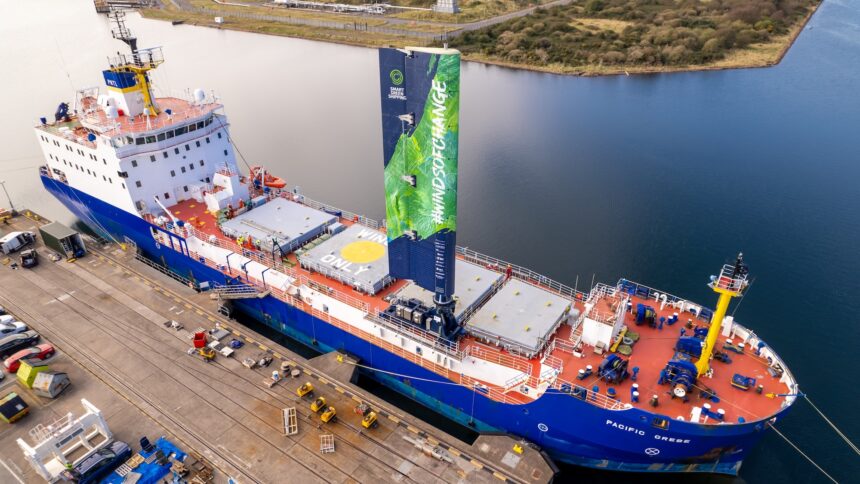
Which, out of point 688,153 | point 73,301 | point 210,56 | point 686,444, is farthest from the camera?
point 210,56

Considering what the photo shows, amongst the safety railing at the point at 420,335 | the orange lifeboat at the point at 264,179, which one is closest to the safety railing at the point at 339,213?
the orange lifeboat at the point at 264,179

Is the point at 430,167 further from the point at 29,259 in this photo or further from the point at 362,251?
the point at 29,259

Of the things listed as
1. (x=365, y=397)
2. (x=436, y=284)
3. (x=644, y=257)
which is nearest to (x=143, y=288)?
(x=365, y=397)

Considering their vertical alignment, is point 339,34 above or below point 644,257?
above

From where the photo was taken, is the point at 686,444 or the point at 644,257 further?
the point at 644,257

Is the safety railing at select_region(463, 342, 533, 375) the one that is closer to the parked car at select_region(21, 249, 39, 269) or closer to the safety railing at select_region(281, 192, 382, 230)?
the safety railing at select_region(281, 192, 382, 230)

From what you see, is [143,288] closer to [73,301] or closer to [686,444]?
[73,301]

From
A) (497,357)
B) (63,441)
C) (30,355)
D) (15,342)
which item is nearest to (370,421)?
(497,357)
